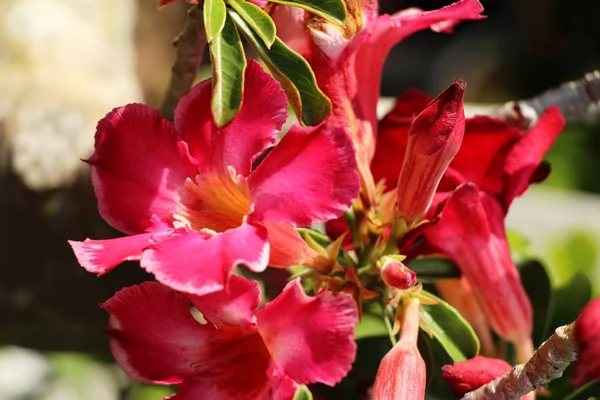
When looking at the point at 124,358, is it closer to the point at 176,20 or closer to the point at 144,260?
the point at 144,260

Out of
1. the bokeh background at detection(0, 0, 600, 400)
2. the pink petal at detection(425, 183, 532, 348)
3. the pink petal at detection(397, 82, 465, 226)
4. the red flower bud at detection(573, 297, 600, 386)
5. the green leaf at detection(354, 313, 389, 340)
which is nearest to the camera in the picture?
the red flower bud at detection(573, 297, 600, 386)

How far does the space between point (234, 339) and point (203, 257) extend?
116 millimetres

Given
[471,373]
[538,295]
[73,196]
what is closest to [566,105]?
[538,295]

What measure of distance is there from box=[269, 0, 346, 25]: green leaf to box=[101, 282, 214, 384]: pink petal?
0.22 m

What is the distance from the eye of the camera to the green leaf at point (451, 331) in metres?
0.63

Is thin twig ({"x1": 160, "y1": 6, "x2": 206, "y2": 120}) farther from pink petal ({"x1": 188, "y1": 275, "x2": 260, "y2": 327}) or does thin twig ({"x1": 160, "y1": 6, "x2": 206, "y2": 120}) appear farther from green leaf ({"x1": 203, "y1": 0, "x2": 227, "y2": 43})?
pink petal ({"x1": 188, "y1": 275, "x2": 260, "y2": 327})

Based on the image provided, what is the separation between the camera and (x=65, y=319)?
4.06 ft

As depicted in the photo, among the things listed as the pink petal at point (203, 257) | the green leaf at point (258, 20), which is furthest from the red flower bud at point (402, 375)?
the green leaf at point (258, 20)

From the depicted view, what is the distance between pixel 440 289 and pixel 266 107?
32cm

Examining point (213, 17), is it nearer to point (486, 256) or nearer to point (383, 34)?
point (383, 34)

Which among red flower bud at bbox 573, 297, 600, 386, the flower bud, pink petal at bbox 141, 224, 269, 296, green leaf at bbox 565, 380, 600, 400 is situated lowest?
green leaf at bbox 565, 380, 600, 400

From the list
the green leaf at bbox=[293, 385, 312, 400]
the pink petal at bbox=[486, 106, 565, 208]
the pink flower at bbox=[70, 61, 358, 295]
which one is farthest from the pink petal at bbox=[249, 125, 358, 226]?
the pink petal at bbox=[486, 106, 565, 208]

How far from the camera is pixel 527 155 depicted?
67cm

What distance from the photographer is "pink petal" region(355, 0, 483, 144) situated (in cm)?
60
